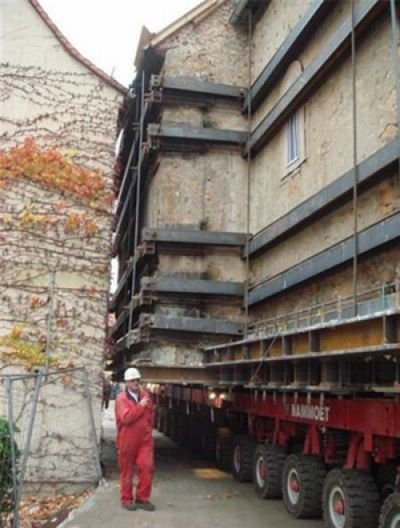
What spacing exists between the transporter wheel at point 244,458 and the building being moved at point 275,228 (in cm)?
4

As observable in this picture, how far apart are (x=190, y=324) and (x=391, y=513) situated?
6476mm

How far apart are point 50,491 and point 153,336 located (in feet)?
10.6

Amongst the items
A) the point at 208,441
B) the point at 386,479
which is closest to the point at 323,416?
the point at 386,479

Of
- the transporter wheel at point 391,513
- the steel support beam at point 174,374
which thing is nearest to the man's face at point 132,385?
the steel support beam at point 174,374

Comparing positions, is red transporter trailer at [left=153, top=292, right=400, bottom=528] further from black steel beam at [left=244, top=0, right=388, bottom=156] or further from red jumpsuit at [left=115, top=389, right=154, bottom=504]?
black steel beam at [left=244, top=0, right=388, bottom=156]

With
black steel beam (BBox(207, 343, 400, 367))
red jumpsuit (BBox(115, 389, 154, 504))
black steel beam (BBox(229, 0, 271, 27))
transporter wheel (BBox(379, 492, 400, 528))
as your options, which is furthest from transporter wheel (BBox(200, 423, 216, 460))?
black steel beam (BBox(229, 0, 271, 27))

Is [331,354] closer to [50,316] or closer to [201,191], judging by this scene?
[50,316]

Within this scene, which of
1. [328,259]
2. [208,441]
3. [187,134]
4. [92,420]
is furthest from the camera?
[208,441]

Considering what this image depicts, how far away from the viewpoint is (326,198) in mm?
9812

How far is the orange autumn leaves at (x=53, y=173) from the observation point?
12.3 metres

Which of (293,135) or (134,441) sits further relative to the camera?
(293,135)

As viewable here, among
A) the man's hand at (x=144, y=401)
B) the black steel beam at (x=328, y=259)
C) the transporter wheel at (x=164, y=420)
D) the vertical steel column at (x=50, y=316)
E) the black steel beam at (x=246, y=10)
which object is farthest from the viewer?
the transporter wheel at (x=164, y=420)

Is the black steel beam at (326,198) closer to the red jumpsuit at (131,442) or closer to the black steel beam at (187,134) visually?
the black steel beam at (187,134)

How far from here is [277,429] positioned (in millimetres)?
10000
